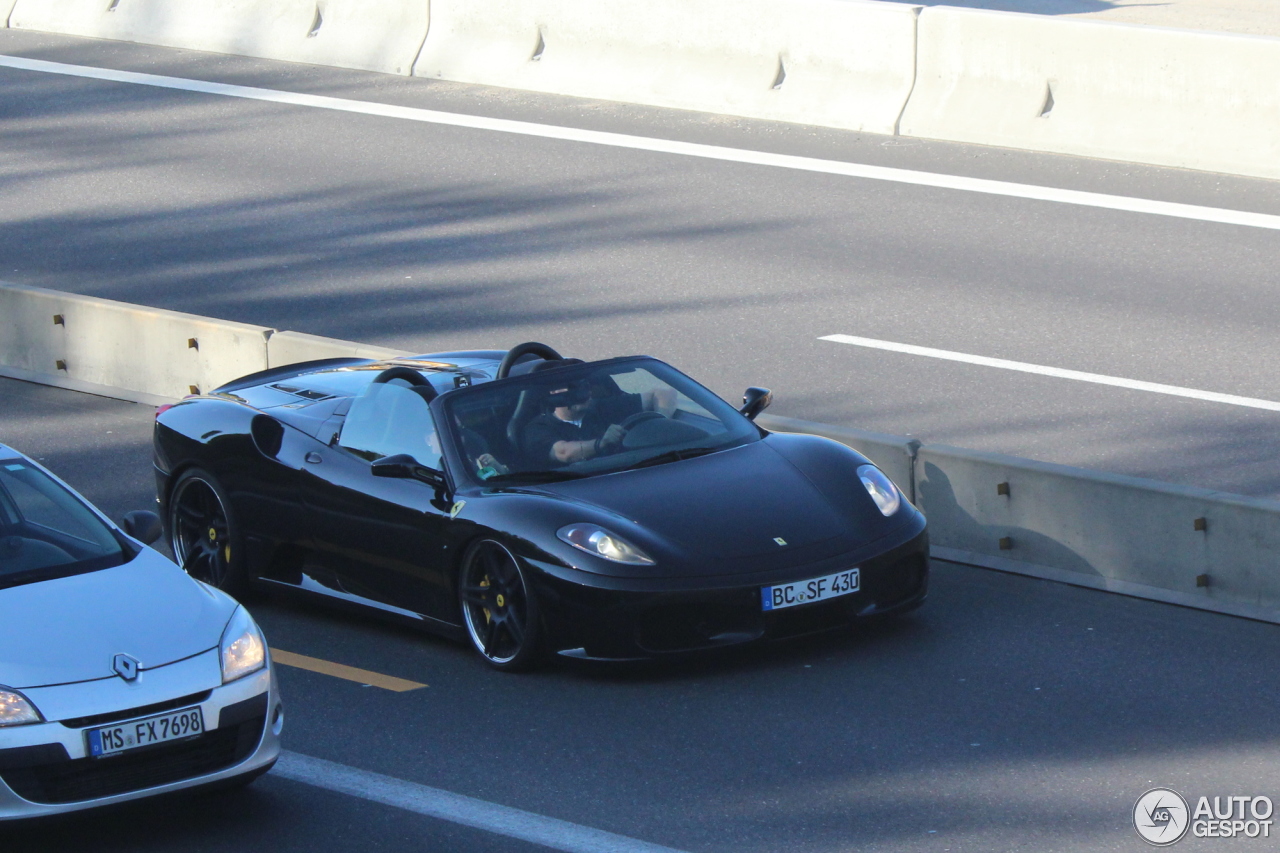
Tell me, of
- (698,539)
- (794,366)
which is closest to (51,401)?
(794,366)

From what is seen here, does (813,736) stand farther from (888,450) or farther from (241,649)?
(888,450)

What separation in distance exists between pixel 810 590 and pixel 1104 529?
167cm

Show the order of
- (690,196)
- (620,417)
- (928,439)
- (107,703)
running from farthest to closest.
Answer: (690,196) < (928,439) < (620,417) < (107,703)

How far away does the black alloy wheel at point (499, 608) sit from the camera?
828 cm

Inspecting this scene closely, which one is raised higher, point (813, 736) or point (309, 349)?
point (309, 349)

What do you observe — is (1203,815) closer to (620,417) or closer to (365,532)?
(620,417)

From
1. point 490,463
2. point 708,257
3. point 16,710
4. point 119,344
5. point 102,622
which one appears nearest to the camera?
point 16,710

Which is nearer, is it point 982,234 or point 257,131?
point 982,234

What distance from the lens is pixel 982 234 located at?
15.7 m

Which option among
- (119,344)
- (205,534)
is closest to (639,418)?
(205,534)

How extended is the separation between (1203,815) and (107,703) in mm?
3558

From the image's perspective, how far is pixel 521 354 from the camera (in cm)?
950

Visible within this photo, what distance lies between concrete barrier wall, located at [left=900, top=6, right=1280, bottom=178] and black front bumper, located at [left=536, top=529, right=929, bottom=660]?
9567 millimetres

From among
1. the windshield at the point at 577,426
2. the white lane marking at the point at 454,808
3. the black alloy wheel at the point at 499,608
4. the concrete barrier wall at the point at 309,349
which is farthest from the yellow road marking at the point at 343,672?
the concrete barrier wall at the point at 309,349
